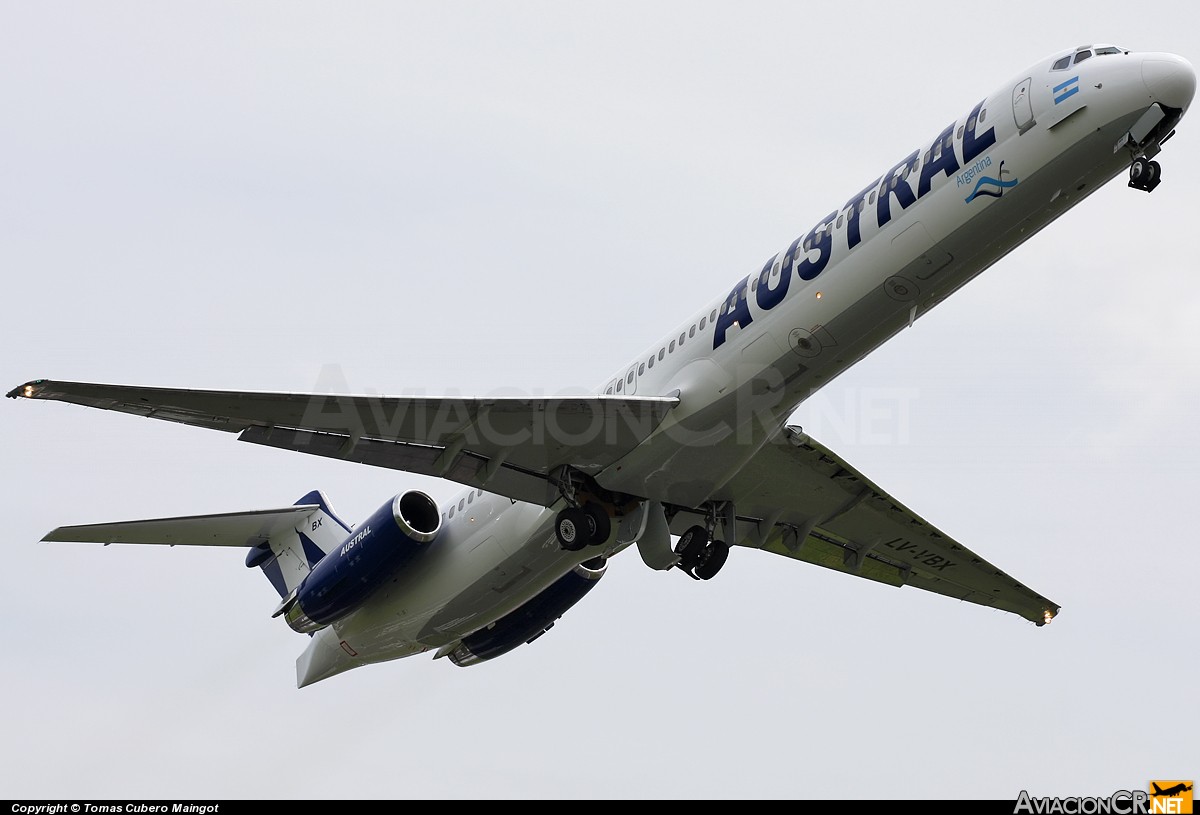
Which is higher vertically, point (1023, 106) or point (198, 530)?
point (1023, 106)

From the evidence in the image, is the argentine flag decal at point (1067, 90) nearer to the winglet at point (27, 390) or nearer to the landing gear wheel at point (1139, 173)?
the landing gear wheel at point (1139, 173)

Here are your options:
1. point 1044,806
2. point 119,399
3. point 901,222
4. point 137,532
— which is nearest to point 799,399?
point 901,222

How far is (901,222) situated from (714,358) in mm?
3684

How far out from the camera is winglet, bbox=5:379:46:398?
18.0 meters

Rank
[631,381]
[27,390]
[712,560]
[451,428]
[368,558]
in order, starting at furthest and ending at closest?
[368,558] → [712,560] → [631,381] → [451,428] → [27,390]

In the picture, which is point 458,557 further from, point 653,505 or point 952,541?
point 952,541

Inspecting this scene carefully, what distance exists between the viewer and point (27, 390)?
717 inches

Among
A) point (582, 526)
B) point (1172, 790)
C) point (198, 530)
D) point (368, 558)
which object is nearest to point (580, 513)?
point (582, 526)

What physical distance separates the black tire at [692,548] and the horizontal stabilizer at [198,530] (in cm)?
912

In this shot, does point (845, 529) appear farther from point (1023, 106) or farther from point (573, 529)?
point (1023, 106)

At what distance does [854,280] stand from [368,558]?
1070 cm

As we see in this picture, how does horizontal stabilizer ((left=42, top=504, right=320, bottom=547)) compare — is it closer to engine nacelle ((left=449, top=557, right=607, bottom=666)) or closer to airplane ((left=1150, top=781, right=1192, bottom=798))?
engine nacelle ((left=449, top=557, right=607, bottom=666))

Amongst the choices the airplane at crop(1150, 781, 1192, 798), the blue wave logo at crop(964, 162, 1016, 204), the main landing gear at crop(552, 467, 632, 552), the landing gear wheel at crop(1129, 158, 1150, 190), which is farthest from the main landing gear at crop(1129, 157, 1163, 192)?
the main landing gear at crop(552, 467, 632, 552)

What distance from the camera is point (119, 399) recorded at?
1969 cm
